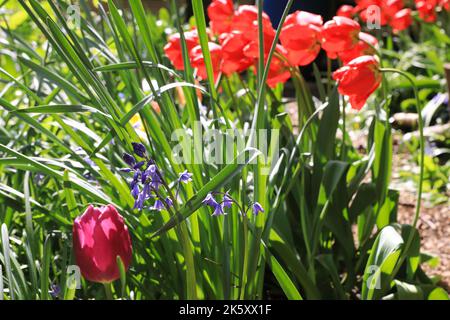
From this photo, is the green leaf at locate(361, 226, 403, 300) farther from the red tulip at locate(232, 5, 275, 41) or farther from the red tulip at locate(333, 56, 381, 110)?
the red tulip at locate(232, 5, 275, 41)

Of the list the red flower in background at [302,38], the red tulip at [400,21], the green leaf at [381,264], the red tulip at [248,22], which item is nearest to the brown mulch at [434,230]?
the green leaf at [381,264]

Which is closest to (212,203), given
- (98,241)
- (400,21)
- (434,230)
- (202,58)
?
(98,241)

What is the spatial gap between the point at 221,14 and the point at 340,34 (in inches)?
16.6

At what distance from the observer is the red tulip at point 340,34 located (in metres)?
1.51

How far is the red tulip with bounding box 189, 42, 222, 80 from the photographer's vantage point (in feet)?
5.24

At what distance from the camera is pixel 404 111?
11.7ft

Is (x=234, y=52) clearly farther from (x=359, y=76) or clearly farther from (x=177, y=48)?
(x=359, y=76)

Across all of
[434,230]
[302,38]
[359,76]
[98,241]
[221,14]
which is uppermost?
[221,14]

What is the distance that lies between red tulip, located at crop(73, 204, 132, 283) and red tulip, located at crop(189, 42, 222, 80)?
0.61 metres

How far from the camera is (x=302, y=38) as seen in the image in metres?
1.60

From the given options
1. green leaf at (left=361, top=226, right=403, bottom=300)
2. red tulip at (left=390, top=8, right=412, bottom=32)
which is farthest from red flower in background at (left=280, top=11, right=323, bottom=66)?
red tulip at (left=390, top=8, right=412, bottom=32)

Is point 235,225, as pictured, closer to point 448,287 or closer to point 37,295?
point 37,295
